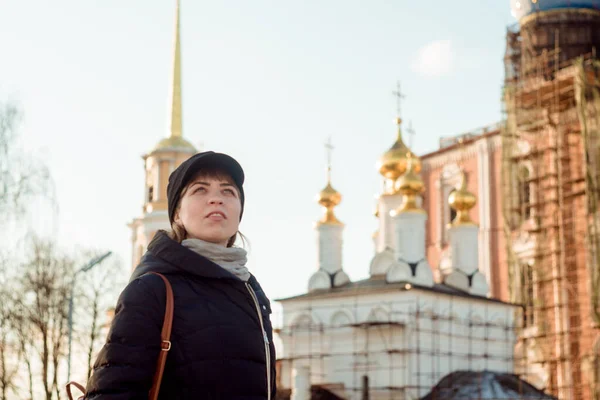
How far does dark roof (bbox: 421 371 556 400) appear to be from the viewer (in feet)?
83.0

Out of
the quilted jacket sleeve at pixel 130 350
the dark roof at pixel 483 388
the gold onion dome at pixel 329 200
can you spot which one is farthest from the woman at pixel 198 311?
the gold onion dome at pixel 329 200

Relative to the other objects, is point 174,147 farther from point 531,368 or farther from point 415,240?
point 531,368

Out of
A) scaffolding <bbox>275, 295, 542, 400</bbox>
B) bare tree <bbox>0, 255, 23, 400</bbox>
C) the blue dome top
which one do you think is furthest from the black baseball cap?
the blue dome top

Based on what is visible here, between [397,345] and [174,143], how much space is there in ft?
40.1

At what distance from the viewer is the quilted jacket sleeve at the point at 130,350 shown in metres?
2.85

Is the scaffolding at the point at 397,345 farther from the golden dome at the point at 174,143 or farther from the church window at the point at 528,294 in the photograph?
the golden dome at the point at 174,143

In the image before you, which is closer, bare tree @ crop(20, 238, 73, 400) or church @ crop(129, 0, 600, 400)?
bare tree @ crop(20, 238, 73, 400)

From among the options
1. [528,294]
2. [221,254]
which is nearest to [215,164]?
[221,254]

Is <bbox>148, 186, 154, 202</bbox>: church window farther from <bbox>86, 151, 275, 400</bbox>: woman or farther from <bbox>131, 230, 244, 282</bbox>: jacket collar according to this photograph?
<bbox>131, 230, 244, 282</bbox>: jacket collar

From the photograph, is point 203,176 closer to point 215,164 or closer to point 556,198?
point 215,164

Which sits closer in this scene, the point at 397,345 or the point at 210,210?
the point at 210,210

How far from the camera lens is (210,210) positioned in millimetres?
3248

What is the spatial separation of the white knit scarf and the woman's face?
0.16 ft

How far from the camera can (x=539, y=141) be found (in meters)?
32.5
